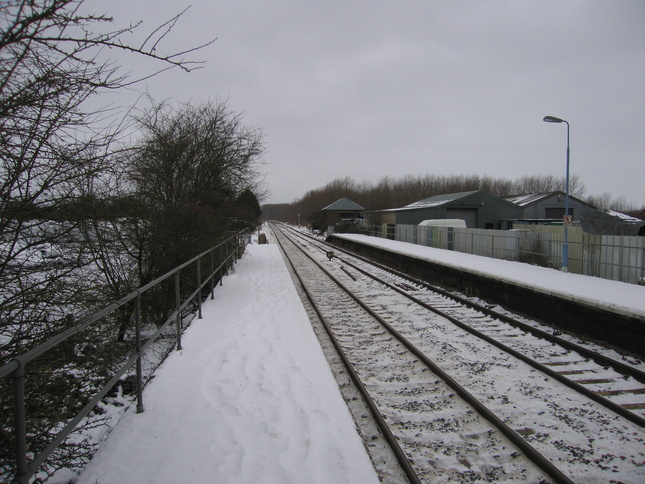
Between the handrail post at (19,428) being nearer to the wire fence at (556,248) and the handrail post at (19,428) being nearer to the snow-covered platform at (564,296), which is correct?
the snow-covered platform at (564,296)

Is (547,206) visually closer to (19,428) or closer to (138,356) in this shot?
(138,356)

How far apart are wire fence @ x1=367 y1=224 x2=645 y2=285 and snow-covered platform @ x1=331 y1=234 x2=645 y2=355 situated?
2.41ft

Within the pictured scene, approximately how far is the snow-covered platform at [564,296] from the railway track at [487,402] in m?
0.97

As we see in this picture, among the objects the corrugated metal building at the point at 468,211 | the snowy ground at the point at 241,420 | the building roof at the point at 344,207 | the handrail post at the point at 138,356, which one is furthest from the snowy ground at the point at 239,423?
the building roof at the point at 344,207

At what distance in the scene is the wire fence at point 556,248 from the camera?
9672 mm

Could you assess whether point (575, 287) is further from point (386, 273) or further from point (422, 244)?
point (422, 244)

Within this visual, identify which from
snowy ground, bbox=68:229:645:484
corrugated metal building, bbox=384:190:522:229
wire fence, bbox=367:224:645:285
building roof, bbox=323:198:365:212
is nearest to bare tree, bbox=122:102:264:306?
snowy ground, bbox=68:229:645:484

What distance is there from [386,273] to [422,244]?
9.58 meters

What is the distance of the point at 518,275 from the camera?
10352mm

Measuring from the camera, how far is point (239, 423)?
3.64 m

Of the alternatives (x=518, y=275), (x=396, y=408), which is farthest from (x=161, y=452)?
(x=518, y=275)

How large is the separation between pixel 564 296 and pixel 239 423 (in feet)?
21.6

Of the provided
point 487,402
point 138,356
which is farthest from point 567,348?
point 138,356

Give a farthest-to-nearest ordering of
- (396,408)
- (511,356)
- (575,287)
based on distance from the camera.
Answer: (575,287) → (511,356) → (396,408)
